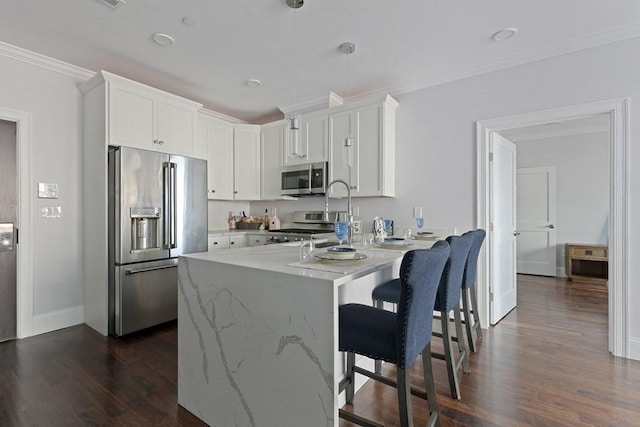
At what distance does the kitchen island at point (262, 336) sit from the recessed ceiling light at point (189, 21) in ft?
5.99

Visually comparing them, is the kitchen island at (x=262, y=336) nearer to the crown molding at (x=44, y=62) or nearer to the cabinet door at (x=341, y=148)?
the cabinet door at (x=341, y=148)

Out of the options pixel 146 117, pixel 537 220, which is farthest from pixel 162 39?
pixel 537 220

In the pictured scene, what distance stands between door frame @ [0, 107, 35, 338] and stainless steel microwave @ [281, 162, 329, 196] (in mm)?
2625

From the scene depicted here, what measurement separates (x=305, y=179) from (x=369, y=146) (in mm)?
958

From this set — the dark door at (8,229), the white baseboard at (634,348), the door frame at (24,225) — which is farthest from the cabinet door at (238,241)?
the white baseboard at (634,348)

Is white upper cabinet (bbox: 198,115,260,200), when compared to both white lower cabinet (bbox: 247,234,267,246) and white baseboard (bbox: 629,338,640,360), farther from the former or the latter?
white baseboard (bbox: 629,338,640,360)

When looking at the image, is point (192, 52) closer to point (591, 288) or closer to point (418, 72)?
point (418, 72)

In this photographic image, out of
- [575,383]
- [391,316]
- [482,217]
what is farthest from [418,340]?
[482,217]

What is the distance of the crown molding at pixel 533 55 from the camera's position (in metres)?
2.61

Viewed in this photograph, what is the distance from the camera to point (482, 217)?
129 inches

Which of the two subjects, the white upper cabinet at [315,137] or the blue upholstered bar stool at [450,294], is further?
the white upper cabinet at [315,137]

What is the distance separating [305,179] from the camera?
13.7ft

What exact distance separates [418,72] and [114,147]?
3101 mm

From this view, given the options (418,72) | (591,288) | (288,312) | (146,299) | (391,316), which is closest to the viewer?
(288,312)
